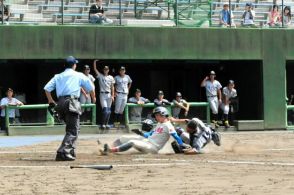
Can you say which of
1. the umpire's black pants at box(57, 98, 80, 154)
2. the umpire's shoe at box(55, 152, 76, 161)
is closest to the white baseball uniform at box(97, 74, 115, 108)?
the umpire's black pants at box(57, 98, 80, 154)

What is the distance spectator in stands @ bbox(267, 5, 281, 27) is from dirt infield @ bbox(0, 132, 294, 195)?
12.4 m

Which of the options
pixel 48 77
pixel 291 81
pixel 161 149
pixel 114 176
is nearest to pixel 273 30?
pixel 291 81

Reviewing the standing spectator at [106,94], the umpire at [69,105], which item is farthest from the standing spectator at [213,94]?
the umpire at [69,105]

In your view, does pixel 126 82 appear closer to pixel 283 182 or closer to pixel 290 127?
pixel 290 127

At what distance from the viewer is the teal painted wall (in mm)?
23516

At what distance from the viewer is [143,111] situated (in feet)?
76.7

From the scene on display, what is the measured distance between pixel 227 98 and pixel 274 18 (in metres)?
3.81

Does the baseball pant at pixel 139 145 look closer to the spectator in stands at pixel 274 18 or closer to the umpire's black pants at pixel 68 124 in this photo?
the umpire's black pants at pixel 68 124

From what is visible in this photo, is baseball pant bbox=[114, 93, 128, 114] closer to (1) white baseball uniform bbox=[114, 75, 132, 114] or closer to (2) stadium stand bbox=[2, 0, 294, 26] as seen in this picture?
(1) white baseball uniform bbox=[114, 75, 132, 114]

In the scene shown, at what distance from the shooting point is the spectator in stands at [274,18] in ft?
87.5

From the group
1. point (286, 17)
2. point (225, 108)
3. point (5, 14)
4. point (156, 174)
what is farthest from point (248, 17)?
point (156, 174)

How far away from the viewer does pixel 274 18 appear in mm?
26828

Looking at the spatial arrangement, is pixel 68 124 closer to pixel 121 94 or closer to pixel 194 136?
pixel 194 136

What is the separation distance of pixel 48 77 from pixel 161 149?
12695 millimetres
